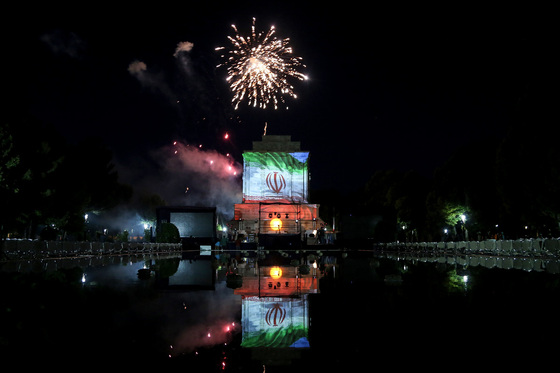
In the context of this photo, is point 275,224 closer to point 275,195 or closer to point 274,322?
point 275,195

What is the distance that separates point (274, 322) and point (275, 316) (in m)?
0.55

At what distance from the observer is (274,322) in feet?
22.0

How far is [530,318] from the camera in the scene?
7.07 metres

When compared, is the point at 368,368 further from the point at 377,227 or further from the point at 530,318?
the point at 377,227

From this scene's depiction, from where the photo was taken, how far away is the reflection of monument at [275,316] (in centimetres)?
553

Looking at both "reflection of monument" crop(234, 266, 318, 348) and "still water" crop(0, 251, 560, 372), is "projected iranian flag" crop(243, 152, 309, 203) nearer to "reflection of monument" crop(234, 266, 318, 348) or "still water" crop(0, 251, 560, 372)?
"reflection of monument" crop(234, 266, 318, 348)

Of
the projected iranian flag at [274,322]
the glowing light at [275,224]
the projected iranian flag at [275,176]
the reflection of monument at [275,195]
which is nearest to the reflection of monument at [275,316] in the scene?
the projected iranian flag at [274,322]

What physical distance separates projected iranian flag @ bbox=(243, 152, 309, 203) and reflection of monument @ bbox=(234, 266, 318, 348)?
7235cm

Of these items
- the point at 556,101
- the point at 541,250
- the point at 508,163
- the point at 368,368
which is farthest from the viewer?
the point at 508,163

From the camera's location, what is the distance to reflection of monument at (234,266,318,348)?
18.1ft

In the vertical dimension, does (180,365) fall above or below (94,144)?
below

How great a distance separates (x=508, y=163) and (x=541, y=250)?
1800cm

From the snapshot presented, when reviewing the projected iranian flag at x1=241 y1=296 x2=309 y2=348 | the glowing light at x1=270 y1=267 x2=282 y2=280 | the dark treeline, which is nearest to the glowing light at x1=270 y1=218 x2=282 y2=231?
the dark treeline

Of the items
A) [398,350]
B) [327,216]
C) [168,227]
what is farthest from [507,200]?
[327,216]
